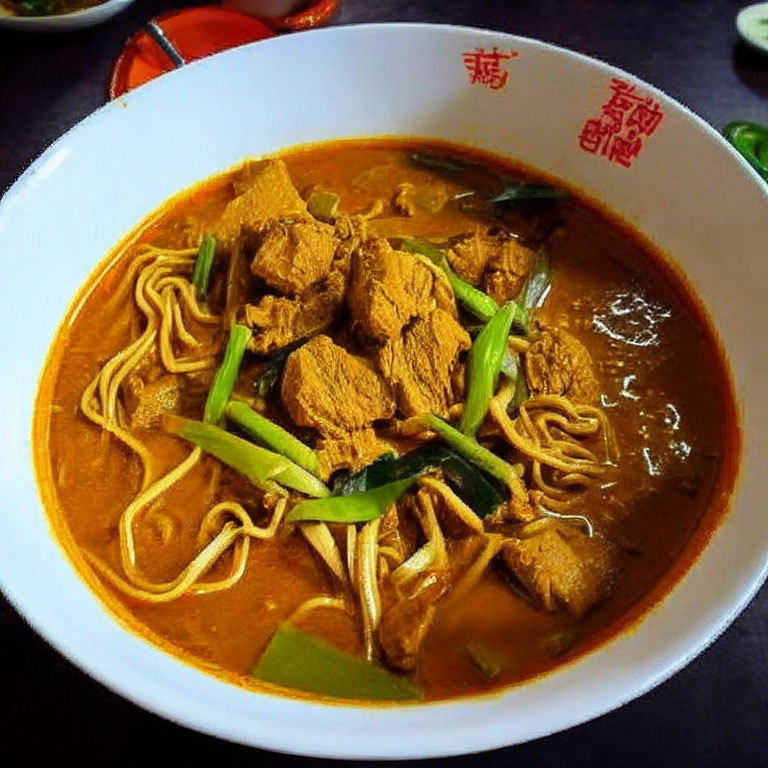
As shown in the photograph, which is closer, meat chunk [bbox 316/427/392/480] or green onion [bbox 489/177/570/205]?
meat chunk [bbox 316/427/392/480]

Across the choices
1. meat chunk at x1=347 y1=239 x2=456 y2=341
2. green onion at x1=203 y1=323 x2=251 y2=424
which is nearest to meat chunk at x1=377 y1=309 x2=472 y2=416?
meat chunk at x1=347 y1=239 x2=456 y2=341

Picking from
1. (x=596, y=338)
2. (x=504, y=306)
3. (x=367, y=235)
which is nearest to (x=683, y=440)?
(x=596, y=338)

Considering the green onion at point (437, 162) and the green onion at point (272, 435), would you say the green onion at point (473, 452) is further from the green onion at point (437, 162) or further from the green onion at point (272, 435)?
the green onion at point (437, 162)

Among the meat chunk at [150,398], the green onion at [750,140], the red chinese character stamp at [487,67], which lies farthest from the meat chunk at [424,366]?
the green onion at [750,140]

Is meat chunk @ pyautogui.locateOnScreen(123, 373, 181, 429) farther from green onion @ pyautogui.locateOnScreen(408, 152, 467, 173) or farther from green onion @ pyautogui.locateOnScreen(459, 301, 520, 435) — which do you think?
green onion @ pyautogui.locateOnScreen(408, 152, 467, 173)

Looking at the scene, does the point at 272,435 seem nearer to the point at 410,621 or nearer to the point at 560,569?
the point at 410,621

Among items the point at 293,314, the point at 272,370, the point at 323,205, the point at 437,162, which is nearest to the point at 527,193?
the point at 437,162
